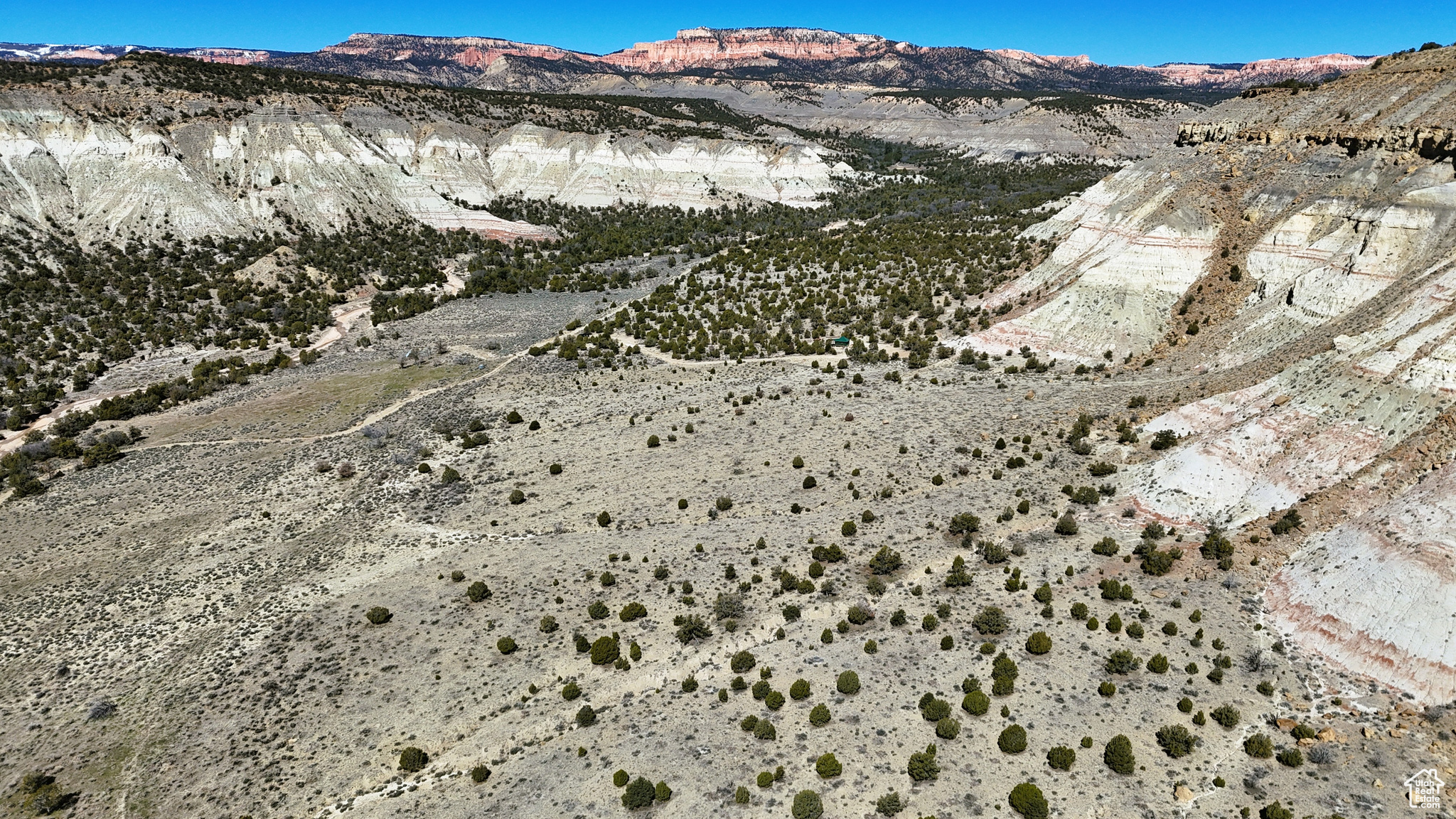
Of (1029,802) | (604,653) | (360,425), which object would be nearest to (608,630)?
(604,653)

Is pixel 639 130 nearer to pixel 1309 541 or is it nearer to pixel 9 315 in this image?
pixel 9 315

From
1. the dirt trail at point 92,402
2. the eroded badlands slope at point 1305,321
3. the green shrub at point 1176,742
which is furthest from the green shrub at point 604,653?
the dirt trail at point 92,402

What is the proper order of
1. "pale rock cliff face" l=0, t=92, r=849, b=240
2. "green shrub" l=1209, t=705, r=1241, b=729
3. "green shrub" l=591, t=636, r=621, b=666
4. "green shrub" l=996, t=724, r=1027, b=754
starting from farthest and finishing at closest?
"pale rock cliff face" l=0, t=92, r=849, b=240, "green shrub" l=591, t=636, r=621, b=666, "green shrub" l=1209, t=705, r=1241, b=729, "green shrub" l=996, t=724, r=1027, b=754

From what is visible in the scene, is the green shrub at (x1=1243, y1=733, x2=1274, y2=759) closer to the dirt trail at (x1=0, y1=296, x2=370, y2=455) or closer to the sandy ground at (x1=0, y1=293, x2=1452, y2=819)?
the sandy ground at (x1=0, y1=293, x2=1452, y2=819)

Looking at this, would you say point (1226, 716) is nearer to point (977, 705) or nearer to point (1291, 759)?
point (1291, 759)

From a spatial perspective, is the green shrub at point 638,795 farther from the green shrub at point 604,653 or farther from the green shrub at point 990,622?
the green shrub at point 990,622

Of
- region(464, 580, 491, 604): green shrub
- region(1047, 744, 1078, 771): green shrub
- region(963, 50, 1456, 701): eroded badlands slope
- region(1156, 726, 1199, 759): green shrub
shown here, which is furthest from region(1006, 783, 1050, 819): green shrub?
region(464, 580, 491, 604): green shrub
